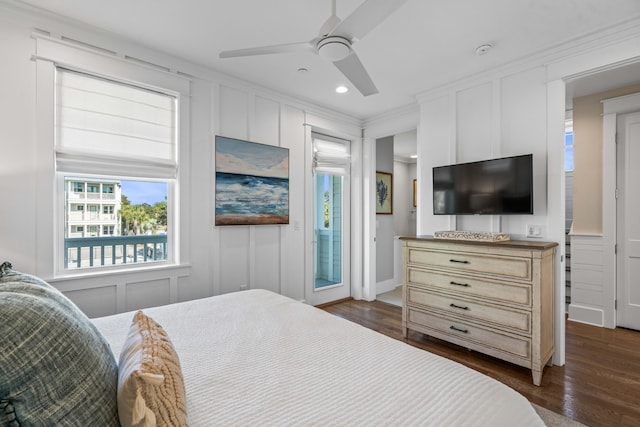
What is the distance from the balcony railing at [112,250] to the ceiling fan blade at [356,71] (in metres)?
2.18

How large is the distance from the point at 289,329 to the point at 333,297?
292 centimetres

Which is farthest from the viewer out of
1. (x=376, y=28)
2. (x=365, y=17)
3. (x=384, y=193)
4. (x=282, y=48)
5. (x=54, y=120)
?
(x=384, y=193)

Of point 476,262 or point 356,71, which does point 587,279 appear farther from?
point 356,71

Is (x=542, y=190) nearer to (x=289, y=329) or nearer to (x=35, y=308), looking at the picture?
(x=289, y=329)

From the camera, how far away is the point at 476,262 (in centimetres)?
262

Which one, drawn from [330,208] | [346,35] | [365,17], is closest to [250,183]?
[330,208]

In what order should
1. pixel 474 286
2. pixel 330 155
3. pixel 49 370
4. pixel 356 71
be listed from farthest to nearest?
pixel 330 155, pixel 474 286, pixel 356 71, pixel 49 370

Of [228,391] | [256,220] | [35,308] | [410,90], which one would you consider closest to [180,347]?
[228,391]

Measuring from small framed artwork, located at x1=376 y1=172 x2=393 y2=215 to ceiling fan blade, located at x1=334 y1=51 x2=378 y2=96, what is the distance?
293 cm

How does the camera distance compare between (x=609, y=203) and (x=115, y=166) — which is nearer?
(x=115, y=166)

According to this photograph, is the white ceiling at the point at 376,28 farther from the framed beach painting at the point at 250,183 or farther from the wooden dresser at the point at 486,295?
the wooden dresser at the point at 486,295

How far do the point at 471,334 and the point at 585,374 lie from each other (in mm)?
852

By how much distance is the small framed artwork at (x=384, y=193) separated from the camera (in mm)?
5094

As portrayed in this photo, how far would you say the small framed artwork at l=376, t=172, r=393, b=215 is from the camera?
5.09m
